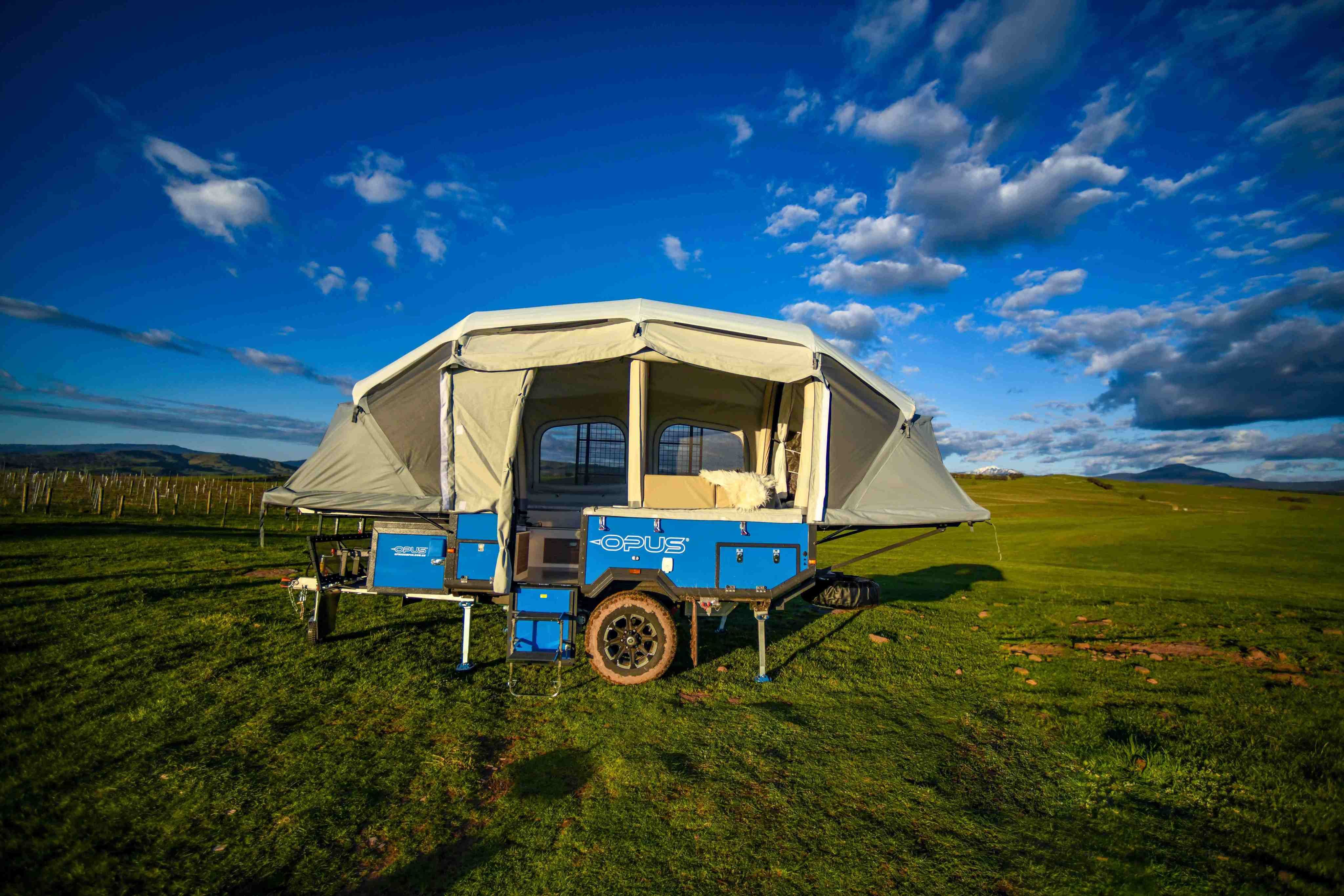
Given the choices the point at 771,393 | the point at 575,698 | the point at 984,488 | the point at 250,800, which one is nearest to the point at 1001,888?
the point at 575,698

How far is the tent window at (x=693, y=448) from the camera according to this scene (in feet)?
32.4

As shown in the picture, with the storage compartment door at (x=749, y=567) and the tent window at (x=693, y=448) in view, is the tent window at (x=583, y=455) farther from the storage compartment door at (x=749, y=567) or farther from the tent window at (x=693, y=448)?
the storage compartment door at (x=749, y=567)

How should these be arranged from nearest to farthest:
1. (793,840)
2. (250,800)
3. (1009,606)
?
(793,840)
(250,800)
(1009,606)

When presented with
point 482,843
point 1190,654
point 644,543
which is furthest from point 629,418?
point 1190,654

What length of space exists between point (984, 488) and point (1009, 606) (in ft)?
157

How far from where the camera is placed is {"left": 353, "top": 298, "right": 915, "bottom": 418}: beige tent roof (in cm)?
620

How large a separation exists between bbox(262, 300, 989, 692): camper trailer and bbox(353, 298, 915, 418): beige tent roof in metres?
0.02

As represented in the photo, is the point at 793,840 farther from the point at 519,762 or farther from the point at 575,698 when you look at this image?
the point at 575,698

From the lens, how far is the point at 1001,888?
311 centimetres

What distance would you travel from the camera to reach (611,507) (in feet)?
21.8

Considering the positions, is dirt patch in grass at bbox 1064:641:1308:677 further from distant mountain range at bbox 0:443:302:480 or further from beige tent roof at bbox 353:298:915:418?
distant mountain range at bbox 0:443:302:480

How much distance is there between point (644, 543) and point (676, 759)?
2.19 metres

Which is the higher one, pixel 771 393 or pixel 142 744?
pixel 771 393

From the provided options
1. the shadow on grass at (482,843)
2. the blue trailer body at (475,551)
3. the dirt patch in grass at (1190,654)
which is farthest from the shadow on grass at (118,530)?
the dirt patch in grass at (1190,654)
